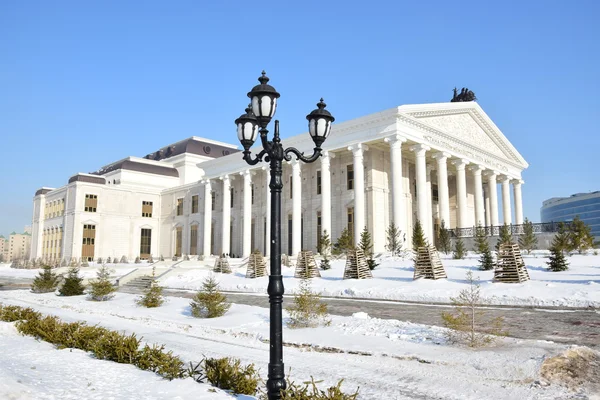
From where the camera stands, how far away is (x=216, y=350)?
9.77 meters

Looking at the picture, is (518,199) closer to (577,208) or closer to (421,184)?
(421,184)

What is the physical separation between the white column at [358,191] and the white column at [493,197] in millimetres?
15973

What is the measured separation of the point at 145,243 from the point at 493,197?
43438mm

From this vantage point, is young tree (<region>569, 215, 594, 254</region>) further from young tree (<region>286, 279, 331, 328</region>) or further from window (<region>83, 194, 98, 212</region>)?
window (<region>83, 194, 98, 212</region>)

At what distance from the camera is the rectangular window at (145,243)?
61031 millimetres

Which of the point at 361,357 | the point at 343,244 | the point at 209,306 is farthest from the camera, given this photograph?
the point at 343,244

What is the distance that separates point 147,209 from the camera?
204 feet

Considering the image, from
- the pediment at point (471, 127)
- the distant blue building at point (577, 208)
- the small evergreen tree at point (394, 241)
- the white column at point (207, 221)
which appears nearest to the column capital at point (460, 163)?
the pediment at point (471, 127)

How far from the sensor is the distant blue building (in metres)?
161

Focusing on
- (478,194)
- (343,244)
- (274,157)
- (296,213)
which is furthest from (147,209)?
(274,157)

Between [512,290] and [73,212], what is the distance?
52.5m

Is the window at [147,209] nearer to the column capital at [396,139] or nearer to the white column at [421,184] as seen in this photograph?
the column capital at [396,139]

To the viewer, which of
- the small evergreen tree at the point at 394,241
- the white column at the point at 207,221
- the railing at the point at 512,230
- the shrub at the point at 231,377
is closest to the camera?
the shrub at the point at 231,377

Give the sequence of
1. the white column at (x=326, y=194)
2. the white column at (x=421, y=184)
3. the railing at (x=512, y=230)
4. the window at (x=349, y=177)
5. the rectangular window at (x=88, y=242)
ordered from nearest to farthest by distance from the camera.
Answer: the railing at (x=512, y=230) < the white column at (x=421, y=184) < the white column at (x=326, y=194) < the window at (x=349, y=177) < the rectangular window at (x=88, y=242)
